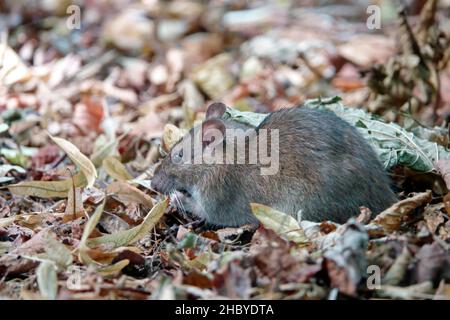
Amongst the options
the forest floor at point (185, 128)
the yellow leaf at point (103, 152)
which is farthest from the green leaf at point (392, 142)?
the yellow leaf at point (103, 152)

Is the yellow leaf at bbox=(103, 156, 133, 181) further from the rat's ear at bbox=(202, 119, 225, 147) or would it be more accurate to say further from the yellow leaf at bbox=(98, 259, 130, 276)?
the yellow leaf at bbox=(98, 259, 130, 276)

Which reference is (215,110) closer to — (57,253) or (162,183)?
(162,183)

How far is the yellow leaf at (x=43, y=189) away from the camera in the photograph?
5.62 m

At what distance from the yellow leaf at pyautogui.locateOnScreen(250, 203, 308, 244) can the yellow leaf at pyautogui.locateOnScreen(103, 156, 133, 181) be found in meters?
1.64

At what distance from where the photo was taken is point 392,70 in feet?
25.3

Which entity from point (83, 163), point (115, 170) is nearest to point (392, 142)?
point (115, 170)

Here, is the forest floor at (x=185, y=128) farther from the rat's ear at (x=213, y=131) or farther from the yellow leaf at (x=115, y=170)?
the rat's ear at (x=213, y=131)

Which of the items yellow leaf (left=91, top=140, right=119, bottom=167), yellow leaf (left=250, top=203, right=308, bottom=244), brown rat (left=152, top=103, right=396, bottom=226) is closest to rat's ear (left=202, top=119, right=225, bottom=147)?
brown rat (left=152, top=103, right=396, bottom=226)

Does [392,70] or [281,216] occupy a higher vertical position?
[392,70]

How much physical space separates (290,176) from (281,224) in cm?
65

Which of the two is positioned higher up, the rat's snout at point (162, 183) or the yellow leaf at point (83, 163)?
the yellow leaf at point (83, 163)
